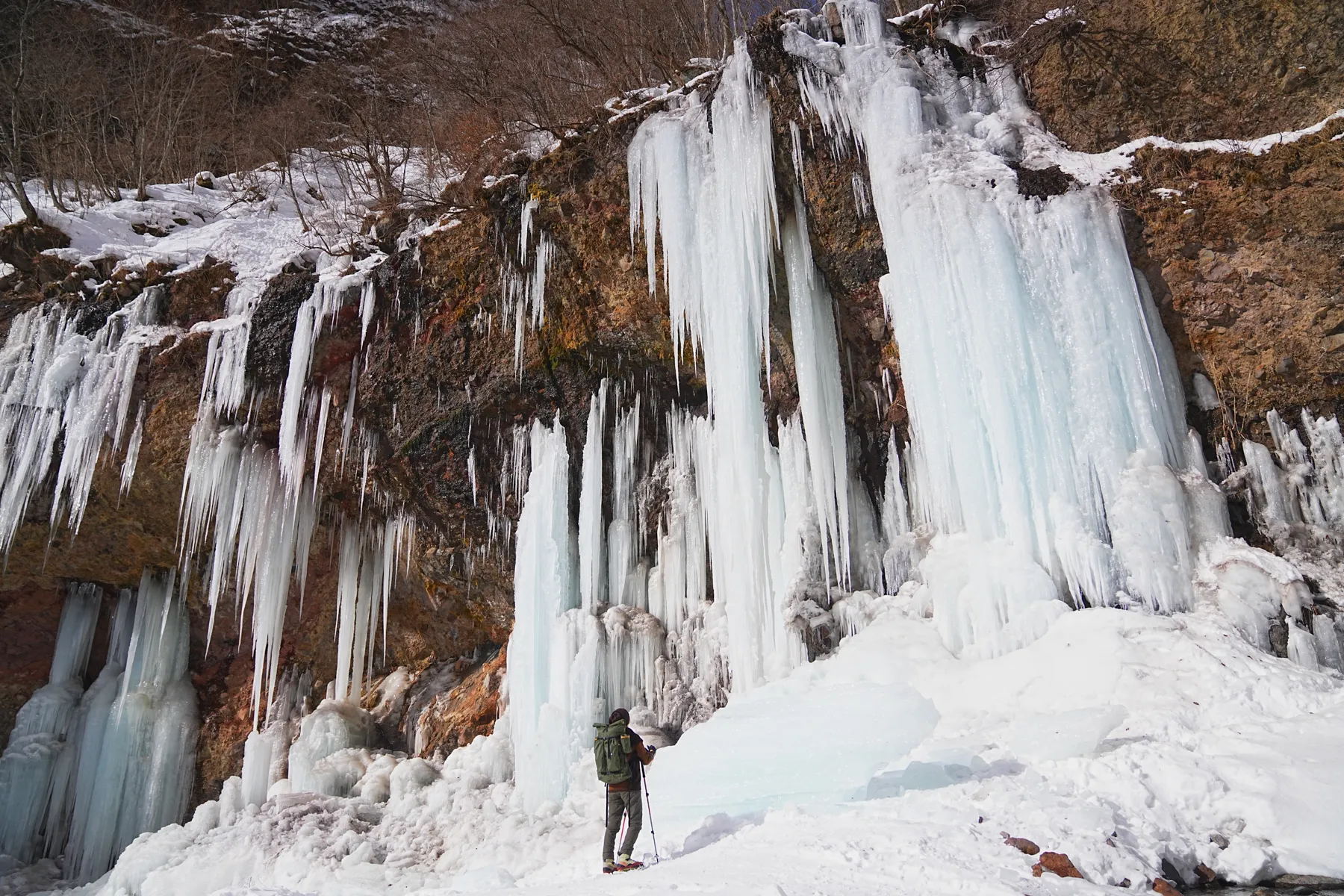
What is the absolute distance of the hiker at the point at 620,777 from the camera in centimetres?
518

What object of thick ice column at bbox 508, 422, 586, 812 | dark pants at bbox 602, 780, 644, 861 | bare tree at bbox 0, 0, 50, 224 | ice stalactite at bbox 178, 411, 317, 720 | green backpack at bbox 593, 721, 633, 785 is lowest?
dark pants at bbox 602, 780, 644, 861

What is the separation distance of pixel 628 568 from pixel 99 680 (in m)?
9.17

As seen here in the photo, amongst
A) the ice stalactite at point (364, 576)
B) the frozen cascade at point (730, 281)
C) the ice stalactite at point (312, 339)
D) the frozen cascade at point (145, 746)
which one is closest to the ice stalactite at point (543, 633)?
the frozen cascade at point (730, 281)

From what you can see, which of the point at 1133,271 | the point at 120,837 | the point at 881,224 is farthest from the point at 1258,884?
the point at 120,837

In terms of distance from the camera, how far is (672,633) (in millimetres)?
9688

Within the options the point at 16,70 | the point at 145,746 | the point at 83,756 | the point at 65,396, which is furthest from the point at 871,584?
the point at 16,70

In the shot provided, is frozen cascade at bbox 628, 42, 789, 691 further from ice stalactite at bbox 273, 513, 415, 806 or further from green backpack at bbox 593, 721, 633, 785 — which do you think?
ice stalactite at bbox 273, 513, 415, 806

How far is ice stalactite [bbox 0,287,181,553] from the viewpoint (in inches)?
450

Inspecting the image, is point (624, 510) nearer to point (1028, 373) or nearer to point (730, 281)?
point (730, 281)

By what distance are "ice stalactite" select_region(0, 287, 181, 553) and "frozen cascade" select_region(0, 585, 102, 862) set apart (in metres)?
2.25

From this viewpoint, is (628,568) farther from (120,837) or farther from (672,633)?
(120,837)

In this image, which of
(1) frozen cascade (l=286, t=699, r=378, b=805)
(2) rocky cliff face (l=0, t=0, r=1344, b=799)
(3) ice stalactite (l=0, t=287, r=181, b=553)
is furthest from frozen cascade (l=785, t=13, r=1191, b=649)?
(3) ice stalactite (l=0, t=287, r=181, b=553)

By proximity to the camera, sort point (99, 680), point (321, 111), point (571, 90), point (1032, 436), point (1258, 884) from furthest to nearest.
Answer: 1. point (321, 111)
2. point (571, 90)
3. point (99, 680)
4. point (1032, 436)
5. point (1258, 884)

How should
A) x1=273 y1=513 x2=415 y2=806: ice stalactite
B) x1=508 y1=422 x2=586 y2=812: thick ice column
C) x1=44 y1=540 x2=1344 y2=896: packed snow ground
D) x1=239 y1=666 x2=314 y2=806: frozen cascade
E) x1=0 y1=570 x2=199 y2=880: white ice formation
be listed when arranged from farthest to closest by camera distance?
1. x1=0 y1=570 x2=199 y2=880: white ice formation
2. x1=239 y1=666 x2=314 y2=806: frozen cascade
3. x1=273 y1=513 x2=415 y2=806: ice stalactite
4. x1=508 y1=422 x2=586 y2=812: thick ice column
5. x1=44 y1=540 x2=1344 y2=896: packed snow ground
